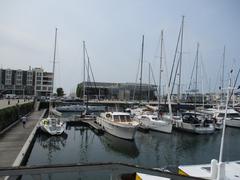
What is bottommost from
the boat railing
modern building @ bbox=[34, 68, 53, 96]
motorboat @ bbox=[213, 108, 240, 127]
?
motorboat @ bbox=[213, 108, 240, 127]

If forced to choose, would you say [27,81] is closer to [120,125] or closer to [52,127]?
[52,127]

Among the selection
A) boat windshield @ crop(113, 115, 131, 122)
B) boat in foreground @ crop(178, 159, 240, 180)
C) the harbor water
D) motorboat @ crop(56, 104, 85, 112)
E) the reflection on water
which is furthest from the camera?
motorboat @ crop(56, 104, 85, 112)

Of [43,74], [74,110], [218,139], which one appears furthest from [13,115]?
[43,74]

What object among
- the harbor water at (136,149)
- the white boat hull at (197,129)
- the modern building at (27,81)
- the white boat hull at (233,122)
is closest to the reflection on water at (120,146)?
the harbor water at (136,149)

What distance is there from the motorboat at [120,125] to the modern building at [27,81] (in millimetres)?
Answer: 117453

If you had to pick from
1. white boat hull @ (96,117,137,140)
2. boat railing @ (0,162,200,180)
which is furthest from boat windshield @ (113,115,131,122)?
boat railing @ (0,162,200,180)

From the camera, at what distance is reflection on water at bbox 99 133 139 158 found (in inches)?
928

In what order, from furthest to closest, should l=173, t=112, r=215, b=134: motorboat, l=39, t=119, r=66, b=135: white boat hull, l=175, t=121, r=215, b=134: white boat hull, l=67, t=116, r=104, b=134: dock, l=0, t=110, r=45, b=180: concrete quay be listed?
l=173, t=112, r=215, b=134: motorboat < l=175, t=121, r=215, b=134: white boat hull < l=67, t=116, r=104, b=134: dock < l=39, t=119, r=66, b=135: white boat hull < l=0, t=110, r=45, b=180: concrete quay

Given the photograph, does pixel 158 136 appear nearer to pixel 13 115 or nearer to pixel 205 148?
pixel 205 148

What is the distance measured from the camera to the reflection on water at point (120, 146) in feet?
77.3

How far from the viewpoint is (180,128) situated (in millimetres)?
36750

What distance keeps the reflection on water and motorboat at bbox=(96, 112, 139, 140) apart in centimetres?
63

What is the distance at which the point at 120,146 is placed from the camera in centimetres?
2577

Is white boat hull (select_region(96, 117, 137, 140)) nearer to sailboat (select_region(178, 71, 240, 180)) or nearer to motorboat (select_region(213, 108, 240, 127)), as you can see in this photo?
sailboat (select_region(178, 71, 240, 180))
